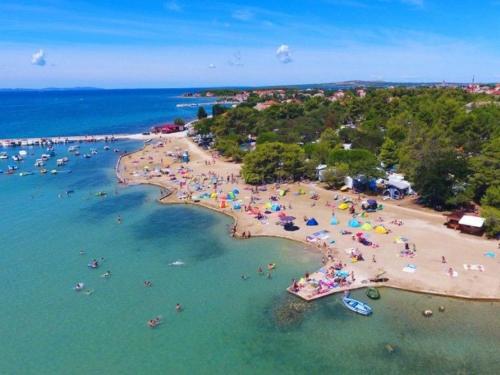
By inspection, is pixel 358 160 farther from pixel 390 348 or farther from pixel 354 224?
pixel 390 348

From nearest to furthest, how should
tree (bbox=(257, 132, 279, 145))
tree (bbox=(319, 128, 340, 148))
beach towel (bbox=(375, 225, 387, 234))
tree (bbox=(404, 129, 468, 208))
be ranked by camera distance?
beach towel (bbox=(375, 225, 387, 234)), tree (bbox=(404, 129, 468, 208)), tree (bbox=(319, 128, 340, 148)), tree (bbox=(257, 132, 279, 145))

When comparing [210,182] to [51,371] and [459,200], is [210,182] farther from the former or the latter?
[51,371]

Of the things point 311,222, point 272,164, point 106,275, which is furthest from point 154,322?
point 272,164

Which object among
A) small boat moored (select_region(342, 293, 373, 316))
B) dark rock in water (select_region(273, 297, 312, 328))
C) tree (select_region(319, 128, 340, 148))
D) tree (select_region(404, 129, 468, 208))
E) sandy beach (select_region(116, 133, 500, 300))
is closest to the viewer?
dark rock in water (select_region(273, 297, 312, 328))

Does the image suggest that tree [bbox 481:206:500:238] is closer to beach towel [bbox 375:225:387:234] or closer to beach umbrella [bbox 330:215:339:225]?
beach towel [bbox 375:225:387:234]

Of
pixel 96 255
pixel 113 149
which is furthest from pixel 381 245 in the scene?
pixel 113 149

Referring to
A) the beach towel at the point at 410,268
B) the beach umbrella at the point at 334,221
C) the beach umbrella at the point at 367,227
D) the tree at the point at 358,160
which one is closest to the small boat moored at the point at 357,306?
the beach towel at the point at 410,268

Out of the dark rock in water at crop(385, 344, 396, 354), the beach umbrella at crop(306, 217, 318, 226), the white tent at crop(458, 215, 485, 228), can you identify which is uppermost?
the white tent at crop(458, 215, 485, 228)

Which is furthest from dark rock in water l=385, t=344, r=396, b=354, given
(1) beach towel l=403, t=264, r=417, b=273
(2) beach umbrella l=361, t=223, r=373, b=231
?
(2) beach umbrella l=361, t=223, r=373, b=231
